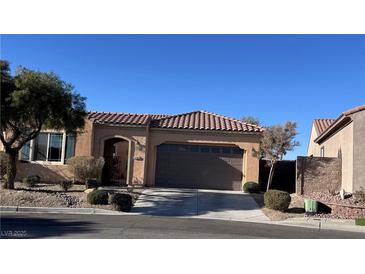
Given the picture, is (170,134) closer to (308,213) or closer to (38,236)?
(308,213)

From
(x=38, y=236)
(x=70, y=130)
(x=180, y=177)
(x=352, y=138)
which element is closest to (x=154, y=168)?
(x=180, y=177)

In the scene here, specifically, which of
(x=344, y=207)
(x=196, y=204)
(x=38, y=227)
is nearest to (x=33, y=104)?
(x=38, y=227)

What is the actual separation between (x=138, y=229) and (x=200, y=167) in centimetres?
1245

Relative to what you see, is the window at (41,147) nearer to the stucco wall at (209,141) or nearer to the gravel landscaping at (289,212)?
the stucco wall at (209,141)

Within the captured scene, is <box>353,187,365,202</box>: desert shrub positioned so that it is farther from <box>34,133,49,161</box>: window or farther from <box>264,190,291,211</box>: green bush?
Result: <box>34,133,49,161</box>: window

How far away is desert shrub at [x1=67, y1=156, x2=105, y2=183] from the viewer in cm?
2078

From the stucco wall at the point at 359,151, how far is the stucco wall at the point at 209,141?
232 inches

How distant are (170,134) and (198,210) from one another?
25.1 ft

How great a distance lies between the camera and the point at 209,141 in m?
23.1

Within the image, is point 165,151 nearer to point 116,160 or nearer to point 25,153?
point 116,160

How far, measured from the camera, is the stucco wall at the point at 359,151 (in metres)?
17.5

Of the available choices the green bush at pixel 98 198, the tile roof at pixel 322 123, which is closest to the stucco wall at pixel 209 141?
the green bush at pixel 98 198

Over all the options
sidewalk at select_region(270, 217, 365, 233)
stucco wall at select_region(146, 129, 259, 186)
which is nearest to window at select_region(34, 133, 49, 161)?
stucco wall at select_region(146, 129, 259, 186)

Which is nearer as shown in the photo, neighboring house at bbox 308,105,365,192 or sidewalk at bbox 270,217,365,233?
sidewalk at bbox 270,217,365,233
